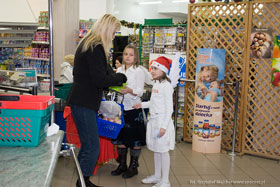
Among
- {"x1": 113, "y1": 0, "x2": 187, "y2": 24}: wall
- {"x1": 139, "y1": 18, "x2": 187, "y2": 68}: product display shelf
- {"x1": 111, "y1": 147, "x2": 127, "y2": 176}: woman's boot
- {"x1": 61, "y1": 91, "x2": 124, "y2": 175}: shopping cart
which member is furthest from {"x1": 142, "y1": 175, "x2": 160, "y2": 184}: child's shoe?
{"x1": 113, "y1": 0, "x2": 187, "y2": 24}: wall

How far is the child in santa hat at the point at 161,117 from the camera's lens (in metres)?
3.35

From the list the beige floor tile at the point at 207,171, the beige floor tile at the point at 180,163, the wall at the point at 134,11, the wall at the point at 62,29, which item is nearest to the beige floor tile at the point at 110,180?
the beige floor tile at the point at 180,163

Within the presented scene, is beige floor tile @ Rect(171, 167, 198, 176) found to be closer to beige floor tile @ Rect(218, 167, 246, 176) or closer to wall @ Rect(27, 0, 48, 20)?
beige floor tile @ Rect(218, 167, 246, 176)

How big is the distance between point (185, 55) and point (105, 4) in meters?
6.98

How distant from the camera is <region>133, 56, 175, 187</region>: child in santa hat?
335 centimetres

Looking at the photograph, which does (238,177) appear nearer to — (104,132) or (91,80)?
(104,132)

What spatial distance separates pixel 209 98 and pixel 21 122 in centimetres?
352

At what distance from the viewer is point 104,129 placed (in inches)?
128

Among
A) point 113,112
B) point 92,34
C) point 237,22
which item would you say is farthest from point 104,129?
point 237,22

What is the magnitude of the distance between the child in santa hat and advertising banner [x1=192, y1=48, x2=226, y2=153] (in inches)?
56.9

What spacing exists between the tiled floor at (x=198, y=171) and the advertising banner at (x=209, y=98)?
0.23 metres

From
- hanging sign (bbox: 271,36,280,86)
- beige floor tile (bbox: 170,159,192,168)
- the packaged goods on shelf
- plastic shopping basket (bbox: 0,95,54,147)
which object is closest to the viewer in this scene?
plastic shopping basket (bbox: 0,95,54,147)

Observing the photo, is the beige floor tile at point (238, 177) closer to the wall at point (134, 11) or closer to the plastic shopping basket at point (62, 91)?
the plastic shopping basket at point (62, 91)

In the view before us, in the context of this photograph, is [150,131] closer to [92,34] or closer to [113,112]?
[113,112]
